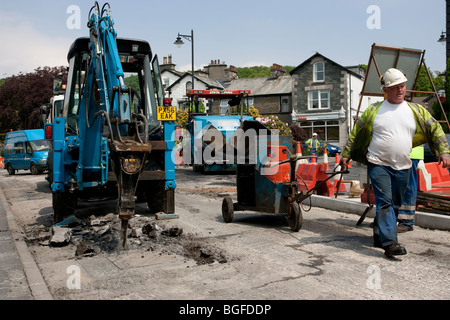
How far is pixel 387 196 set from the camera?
5379 millimetres

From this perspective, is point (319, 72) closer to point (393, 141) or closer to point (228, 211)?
point (228, 211)

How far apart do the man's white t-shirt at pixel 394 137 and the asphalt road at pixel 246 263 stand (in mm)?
1062

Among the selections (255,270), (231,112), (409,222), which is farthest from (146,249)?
(231,112)

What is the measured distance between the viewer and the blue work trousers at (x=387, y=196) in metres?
5.23

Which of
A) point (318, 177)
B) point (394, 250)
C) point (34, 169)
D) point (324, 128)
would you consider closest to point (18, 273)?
point (394, 250)

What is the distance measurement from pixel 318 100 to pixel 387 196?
41395mm

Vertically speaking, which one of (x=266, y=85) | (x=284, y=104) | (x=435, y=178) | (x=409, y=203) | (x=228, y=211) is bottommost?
(x=228, y=211)

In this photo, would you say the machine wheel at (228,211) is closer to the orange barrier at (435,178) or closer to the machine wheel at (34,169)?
the orange barrier at (435,178)

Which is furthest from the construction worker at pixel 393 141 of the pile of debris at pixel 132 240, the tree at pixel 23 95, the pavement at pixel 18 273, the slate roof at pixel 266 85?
the tree at pixel 23 95

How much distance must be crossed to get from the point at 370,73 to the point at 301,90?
38.3 m

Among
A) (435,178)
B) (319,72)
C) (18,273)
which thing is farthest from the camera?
(319,72)

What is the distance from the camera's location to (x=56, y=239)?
21.0ft

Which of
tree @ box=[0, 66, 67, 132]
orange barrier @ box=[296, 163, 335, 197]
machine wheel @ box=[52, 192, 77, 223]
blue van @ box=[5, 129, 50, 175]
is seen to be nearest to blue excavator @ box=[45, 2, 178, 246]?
machine wheel @ box=[52, 192, 77, 223]

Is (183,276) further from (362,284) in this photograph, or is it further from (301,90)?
(301,90)
